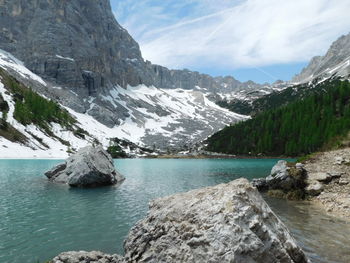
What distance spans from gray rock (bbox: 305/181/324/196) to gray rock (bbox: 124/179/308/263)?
2892 centimetres

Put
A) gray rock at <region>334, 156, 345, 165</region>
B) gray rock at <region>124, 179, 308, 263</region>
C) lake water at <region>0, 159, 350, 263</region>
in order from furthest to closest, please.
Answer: gray rock at <region>334, 156, 345, 165</region> → lake water at <region>0, 159, 350, 263</region> → gray rock at <region>124, 179, 308, 263</region>

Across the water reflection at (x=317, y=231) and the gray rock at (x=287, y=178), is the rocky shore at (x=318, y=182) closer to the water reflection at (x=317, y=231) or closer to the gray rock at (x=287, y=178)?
the gray rock at (x=287, y=178)

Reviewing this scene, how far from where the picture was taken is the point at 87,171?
5309 cm

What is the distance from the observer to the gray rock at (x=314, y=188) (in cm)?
3694

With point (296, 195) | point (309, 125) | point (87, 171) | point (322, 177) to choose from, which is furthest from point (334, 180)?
point (309, 125)

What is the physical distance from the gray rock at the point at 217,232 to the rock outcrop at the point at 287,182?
97.6 feet

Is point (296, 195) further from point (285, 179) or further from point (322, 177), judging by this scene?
point (285, 179)

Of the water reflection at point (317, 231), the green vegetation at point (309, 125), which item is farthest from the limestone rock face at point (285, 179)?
the green vegetation at point (309, 125)

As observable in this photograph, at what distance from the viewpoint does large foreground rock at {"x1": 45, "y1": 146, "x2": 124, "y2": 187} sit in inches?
2076

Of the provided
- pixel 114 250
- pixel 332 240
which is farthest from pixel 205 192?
pixel 332 240

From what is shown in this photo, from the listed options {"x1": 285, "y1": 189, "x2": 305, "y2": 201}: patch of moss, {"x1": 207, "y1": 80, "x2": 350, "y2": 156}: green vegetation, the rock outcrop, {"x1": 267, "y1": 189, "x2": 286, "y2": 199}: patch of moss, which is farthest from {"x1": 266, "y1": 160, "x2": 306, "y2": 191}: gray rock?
{"x1": 207, "y1": 80, "x2": 350, "y2": 156}: green vegetation

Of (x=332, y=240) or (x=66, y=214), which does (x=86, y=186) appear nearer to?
(x=66, y=214)

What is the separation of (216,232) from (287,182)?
34.7 meters

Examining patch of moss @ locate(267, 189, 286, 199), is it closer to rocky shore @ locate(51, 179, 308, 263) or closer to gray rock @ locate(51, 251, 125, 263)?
gray rock @ locate(51, 251, 125, 263)
